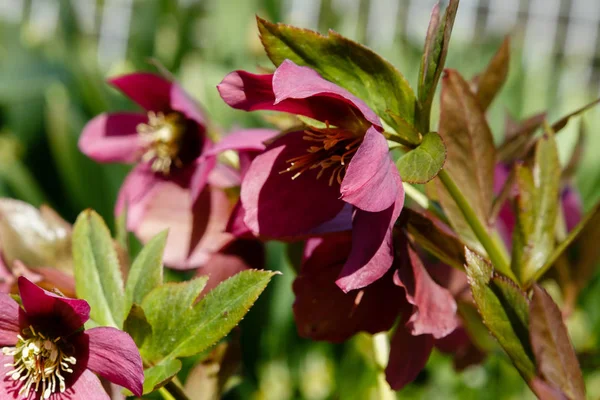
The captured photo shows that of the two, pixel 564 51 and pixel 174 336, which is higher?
pixel 174 336

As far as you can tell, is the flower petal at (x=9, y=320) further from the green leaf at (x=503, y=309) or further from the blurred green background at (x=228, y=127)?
the blurred green background at (x=228, y=127)

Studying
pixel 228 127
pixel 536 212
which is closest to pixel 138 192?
pixel 536 212

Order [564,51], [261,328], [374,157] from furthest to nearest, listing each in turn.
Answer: [564,51]
[261,328]
[374,157]

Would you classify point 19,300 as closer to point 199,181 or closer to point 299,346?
point 199,181

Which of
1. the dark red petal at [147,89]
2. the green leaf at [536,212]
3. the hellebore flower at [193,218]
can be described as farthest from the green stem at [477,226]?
the dark red petal at [147,89]

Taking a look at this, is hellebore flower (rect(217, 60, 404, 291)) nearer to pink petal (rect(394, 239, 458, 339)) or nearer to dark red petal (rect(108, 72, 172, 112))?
pink petal (rect(394, 239, 458, 339))

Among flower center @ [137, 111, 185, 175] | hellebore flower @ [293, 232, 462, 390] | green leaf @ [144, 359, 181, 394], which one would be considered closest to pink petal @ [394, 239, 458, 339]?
hellebore flower @ [293, 232, 462, 390]

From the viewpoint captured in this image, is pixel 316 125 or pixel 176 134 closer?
pixel 316 125

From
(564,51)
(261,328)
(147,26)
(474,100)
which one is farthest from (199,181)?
(564,51)
